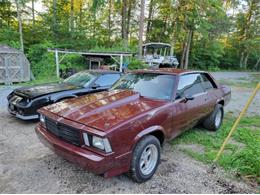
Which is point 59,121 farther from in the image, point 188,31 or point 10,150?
point 188,31

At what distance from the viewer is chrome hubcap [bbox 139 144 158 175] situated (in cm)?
289

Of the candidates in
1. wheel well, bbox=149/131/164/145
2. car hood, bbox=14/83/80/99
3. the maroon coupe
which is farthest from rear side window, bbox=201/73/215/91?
car hood, bbox=14/83/80/99

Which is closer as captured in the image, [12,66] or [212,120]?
[212,120]

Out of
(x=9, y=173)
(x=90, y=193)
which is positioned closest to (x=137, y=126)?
(x=90, y=193)

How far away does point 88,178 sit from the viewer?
2916mm

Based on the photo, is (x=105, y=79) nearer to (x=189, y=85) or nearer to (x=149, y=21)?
(x=189, y=85)

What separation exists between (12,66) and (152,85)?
9916 millimetres

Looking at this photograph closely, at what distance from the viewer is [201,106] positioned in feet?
13.6

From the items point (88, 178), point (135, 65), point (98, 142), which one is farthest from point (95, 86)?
point (135, 65)

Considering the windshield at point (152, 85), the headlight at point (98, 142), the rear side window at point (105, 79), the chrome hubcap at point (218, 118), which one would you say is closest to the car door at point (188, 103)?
the windshield at point (152, 85)

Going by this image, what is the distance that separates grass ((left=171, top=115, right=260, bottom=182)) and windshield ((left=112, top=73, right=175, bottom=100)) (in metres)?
1.24

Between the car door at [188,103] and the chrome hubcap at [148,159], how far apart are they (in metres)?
0.64

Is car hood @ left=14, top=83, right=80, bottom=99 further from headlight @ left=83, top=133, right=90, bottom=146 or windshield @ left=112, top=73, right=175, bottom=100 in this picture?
headlight @ left=83, top=133, right=90, bottom=146

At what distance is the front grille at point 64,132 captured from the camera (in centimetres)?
262
